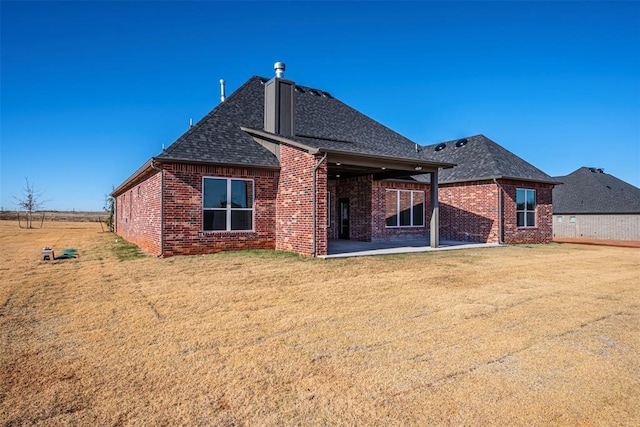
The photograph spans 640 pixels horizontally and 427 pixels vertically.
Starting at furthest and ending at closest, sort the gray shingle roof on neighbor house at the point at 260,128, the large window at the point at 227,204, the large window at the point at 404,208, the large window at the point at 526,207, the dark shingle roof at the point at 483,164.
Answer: the large window at the point at 404,208, the large window at the point at 526,207, the dark shingle roof at the point at 483,164, the gray shingle roof on neighbor house at the point at 260,128, the large window at the point at 227,204

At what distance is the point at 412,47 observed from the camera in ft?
56.7

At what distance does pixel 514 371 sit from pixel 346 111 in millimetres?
17919

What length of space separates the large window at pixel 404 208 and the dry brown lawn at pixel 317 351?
33.3ft

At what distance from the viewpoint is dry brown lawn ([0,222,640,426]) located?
9.45ft

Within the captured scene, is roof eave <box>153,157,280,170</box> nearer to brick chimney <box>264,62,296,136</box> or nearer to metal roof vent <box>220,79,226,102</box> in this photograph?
brick chimney <box>264,62,296,136</box>

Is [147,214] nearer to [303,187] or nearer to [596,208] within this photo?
[303,187]

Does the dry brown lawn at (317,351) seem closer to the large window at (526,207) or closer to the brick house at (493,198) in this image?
the brick house at (493,198)

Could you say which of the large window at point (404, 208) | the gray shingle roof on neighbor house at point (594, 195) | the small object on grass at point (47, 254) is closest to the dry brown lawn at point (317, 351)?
the small object on grass at point (47, 254)

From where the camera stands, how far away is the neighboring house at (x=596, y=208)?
25.3m

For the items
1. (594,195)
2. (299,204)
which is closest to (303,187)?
(299,204)

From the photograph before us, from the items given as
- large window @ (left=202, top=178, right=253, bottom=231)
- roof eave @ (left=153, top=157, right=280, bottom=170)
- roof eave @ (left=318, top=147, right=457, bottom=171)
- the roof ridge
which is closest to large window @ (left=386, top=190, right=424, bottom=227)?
roof eave @ (left=318, top=147, right=457, bottom=171)

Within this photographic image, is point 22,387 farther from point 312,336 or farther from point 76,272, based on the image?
point 76,272

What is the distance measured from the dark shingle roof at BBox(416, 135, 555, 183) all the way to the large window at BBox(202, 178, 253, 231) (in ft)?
34.0

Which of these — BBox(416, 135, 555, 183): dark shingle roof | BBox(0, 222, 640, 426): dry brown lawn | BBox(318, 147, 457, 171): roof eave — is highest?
BBox(416, 135, 555, 183): dark shingle roof
